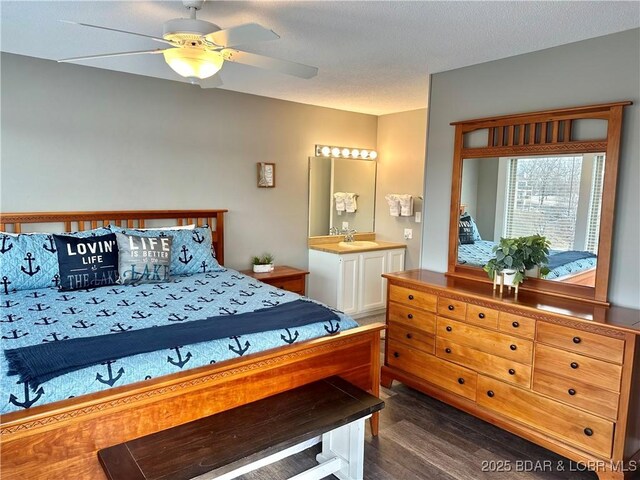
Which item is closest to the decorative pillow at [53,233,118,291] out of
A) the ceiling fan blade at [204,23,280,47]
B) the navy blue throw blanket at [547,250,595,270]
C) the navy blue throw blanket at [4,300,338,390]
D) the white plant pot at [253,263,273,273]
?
the navy blue throw blanket at [4,300,338,390]

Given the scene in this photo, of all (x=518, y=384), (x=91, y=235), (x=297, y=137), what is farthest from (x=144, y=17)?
(x=518, y=384)

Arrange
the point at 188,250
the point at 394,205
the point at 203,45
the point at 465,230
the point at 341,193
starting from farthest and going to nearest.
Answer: the point at 341,193 < the point at 394,205 < the point at 188,250 < the point at 465,230 < the point at 203,45

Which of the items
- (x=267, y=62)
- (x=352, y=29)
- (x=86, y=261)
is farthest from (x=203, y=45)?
(x=86, y=261)

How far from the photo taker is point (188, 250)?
11.8 feet

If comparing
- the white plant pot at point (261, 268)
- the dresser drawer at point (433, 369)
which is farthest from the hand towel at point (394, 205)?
the dresser drawer at point (433, 369)

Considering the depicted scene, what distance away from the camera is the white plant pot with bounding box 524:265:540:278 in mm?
2887

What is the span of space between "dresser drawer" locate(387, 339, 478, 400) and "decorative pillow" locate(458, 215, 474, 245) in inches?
36.1

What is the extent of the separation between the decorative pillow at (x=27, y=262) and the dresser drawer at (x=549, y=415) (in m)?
3.01

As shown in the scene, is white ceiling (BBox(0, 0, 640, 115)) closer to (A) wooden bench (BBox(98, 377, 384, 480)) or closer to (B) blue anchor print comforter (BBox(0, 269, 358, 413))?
(B) blue anchor print comforter (BBox(0, 269, 358, 413))

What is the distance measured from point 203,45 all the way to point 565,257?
2.47 meters

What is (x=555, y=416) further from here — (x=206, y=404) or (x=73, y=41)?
(x=73, y=41)

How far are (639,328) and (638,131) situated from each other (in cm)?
111

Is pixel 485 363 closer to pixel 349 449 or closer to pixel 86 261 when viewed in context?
pixel 349 449

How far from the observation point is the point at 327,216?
205 inches
